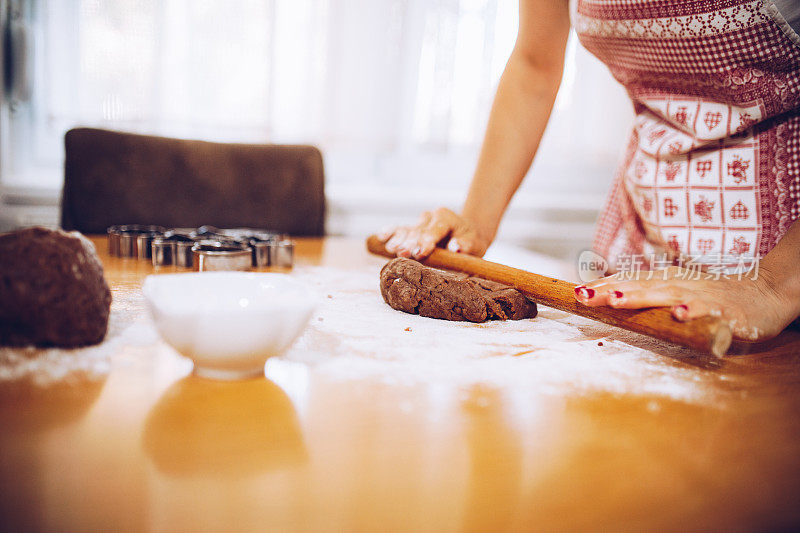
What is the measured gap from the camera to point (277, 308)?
568 mm

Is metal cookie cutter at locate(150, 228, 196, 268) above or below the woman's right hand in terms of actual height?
below

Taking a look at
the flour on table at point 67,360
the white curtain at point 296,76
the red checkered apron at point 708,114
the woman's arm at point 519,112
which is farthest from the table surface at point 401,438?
the white curtain at point 296,76

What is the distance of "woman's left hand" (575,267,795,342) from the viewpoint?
29.6 inches

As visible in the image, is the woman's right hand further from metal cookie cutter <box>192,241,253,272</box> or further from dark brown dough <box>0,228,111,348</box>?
dark brown dough <box>0,228,111,348</box>

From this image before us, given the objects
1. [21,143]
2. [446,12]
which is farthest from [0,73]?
[446,12]

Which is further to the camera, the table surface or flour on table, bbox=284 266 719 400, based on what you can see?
flour on table, bbox=284 266 719 400

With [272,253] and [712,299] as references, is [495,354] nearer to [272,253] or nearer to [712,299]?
[712,299]

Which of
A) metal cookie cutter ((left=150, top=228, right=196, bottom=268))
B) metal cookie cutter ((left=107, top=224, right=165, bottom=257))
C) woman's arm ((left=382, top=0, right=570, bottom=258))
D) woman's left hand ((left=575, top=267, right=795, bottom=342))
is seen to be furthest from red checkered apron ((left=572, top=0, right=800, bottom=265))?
metal cookie cutter ((left=107, top=224, right=165, bottom=257))

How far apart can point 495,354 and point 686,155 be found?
697 mm

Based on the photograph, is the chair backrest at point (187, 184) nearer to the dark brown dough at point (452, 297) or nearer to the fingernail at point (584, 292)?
the dark brown dough at point (452, 297)

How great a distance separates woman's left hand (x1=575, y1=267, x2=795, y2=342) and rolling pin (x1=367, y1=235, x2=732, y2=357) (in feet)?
0.04

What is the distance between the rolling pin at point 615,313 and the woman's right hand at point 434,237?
0.10 m

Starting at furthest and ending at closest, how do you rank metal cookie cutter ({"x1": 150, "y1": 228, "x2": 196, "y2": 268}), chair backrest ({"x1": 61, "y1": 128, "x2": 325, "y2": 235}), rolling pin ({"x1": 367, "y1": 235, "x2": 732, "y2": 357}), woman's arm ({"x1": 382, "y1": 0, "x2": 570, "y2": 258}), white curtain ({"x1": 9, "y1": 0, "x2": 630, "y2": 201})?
white curtain ({"x1": 9, "y1": 0, "x2": 630, "y2": 201}) < chair backrest ({"x1": 61, "y1": 128, "x2": 325, "y2": 235}) < woman's arm ({"x1": 382, "y1": 0, "x2": 570, "y2": 258}) < metal cookie cutter ({"x1": 150, "y1": 228, "x2": 196, "y2": 268}) < rolling pin ({"x1": 367, "y1": 235, "x2": 732, "y2": 357})
